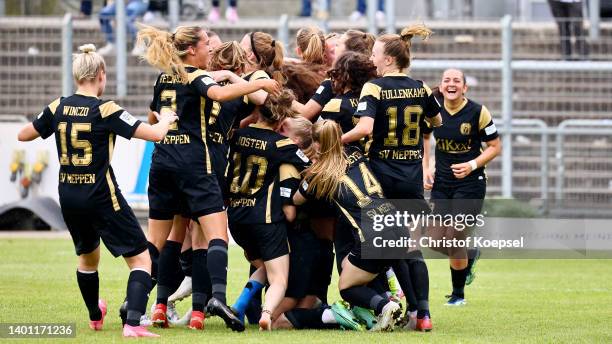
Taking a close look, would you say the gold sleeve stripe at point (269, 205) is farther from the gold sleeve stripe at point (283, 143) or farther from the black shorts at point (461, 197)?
the black shorts at point (461, 197)

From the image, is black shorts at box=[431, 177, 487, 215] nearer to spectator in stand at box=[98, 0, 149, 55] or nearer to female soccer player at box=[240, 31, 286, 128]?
female soccer player at box=[240, 31, 286, 128]

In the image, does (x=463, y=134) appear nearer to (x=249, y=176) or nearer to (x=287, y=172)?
(x=287, y=172)

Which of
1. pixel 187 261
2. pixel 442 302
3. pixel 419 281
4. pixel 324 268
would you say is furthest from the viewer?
pixel 442 302

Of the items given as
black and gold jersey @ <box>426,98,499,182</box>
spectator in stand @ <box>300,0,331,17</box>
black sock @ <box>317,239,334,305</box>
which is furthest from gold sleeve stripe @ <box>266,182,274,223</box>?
spectator in stand @ <box>300,0,331,17</box>

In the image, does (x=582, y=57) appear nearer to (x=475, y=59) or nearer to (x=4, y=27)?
(x=475, y=59)

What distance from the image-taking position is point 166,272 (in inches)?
352

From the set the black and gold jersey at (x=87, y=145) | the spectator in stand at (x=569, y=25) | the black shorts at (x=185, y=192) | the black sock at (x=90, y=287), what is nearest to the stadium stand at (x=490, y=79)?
the spectator in stand at (x=569, y=25)

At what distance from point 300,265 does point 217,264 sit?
73 centimetres

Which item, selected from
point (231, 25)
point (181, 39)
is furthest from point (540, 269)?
point (231, 25)

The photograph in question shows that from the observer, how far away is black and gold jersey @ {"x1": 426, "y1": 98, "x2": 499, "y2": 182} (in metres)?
10.7

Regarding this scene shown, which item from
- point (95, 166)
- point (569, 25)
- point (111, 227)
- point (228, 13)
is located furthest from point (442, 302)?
point (228, 13)

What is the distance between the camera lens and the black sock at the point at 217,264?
27.6 ft

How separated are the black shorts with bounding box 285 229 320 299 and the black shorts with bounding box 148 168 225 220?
0.72m

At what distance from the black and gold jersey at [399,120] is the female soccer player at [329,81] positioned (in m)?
0.52
